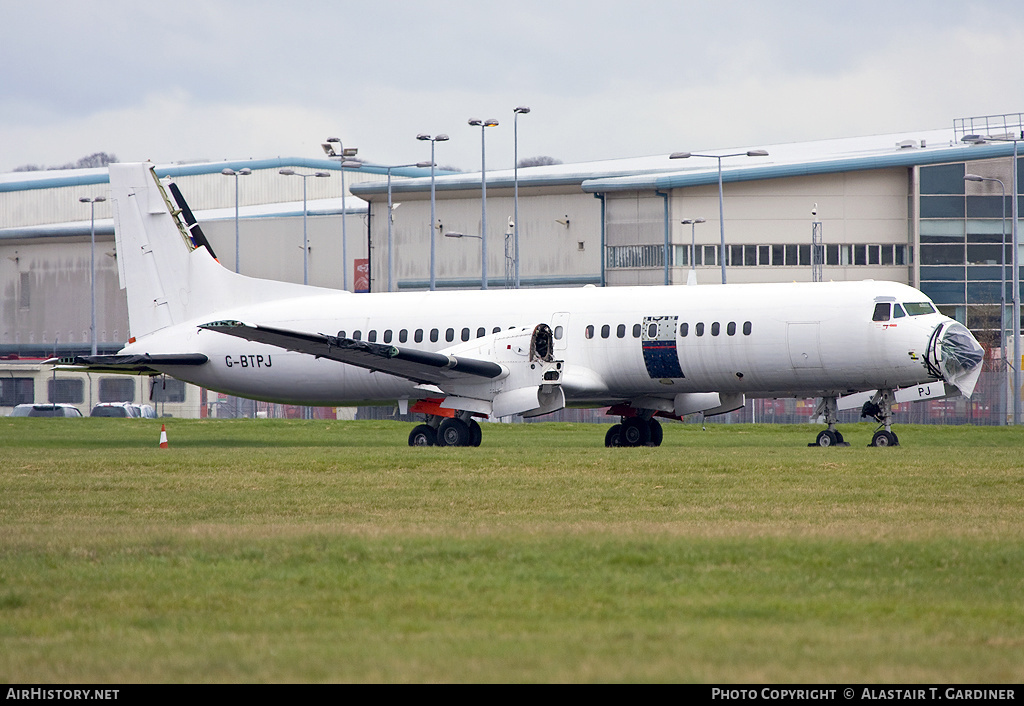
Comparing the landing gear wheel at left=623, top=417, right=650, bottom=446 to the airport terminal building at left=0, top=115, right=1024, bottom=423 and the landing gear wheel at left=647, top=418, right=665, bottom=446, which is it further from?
the airport terminal building at left=0, top=115, right=1024, bottom=423

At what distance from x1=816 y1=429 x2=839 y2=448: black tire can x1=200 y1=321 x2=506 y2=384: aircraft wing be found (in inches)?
303

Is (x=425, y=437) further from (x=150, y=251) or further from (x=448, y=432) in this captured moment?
(x=150, y=251)

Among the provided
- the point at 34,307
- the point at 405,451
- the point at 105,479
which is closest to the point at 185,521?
the point at 105,479

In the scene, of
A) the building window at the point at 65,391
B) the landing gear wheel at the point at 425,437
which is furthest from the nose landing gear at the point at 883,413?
the building window at the point at 65,391

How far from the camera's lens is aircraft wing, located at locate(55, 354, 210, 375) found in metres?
33.6

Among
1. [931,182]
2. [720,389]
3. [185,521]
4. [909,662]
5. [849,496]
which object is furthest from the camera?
[931,182]

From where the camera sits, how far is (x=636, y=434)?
33656 millimetres

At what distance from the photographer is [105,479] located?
2128 centimetres

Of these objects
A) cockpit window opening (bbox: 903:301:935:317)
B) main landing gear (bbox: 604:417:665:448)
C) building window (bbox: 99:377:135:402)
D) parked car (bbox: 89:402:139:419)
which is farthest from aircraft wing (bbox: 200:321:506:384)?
building window (bbox: 99:377:135:402)

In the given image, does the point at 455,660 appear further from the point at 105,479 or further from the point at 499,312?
the point at 499,312

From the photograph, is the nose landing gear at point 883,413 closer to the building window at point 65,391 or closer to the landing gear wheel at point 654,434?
the landing gear wheel at point 654,434

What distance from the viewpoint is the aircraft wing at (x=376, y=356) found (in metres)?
30.2

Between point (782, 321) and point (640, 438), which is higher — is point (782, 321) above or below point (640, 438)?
above

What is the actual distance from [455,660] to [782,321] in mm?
23201
